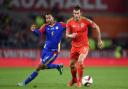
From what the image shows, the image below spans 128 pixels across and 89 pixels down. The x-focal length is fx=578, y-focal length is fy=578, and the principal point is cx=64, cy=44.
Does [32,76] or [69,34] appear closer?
[69,34]

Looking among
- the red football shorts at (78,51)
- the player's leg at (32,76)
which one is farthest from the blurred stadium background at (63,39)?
the red football shorts at (78,51)

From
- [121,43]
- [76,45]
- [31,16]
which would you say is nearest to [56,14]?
[31,16]

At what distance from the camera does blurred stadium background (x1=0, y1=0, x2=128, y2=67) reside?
29.4 meters

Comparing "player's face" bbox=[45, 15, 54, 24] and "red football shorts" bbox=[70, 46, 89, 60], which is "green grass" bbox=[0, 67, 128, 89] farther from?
"player's face" bbox=[45, 15, 54, 24]

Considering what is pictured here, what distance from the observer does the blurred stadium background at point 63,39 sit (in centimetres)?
2942

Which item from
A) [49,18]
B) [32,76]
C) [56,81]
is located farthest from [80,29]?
[56,81]

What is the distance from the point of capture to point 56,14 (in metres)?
32.6

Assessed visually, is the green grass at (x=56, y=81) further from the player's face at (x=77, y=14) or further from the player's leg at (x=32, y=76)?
the player's face at (x=77, y=14)

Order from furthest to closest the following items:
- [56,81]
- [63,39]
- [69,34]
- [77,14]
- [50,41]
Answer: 1. [63,39]
2. [56,81]
3. [50,41]
4. [69,34]
5. [77,14]

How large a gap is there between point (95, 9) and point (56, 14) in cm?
347

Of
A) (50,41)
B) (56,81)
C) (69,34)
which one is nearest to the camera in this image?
(69,34)

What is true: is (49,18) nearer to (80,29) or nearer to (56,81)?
(80,29)

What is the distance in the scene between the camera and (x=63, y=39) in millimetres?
31125

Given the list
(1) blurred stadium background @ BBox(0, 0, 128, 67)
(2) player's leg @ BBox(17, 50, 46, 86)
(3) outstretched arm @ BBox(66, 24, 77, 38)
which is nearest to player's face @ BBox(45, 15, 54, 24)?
(3) outstretched arm @ BBox(66, 24, 77, 38)
